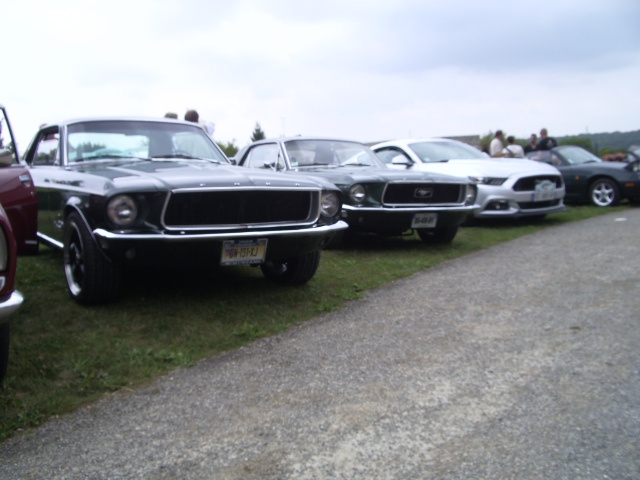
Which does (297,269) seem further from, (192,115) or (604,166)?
(604,166)

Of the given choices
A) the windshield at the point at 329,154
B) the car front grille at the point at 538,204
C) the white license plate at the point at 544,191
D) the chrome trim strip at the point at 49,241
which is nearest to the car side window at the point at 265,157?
the windshield at the point at 329,154

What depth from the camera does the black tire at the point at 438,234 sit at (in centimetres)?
800

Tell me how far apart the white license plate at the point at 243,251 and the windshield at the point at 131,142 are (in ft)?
5.36

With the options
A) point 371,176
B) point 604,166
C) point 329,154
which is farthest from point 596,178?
point 371,176

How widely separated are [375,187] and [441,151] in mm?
3722

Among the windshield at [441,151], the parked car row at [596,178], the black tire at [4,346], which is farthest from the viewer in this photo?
the parked car row at [596,178]

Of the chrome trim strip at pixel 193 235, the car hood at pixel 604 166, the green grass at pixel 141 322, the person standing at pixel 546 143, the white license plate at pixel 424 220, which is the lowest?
the green grass at pixel 141 322

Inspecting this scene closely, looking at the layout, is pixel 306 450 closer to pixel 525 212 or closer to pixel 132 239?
pixel 132 239

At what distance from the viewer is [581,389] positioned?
319 cm

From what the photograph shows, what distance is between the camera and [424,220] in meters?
7.27

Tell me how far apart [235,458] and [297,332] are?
1713 millimetres

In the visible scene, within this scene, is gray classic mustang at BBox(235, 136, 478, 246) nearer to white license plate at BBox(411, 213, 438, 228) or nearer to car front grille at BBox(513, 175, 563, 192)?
white license plate at BBox(411, 213, 438, 228)

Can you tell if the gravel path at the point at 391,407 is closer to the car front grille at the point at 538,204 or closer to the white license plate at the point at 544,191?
the car front grille at the point at 538,204

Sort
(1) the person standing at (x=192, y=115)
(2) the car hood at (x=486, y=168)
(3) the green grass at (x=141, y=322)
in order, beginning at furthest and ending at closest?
1. (2) the car hood at (x=486, y=168)
2. (1) the person standing at (x=192, y=115)
3. (3) the green grass at (x=141, y=322)
